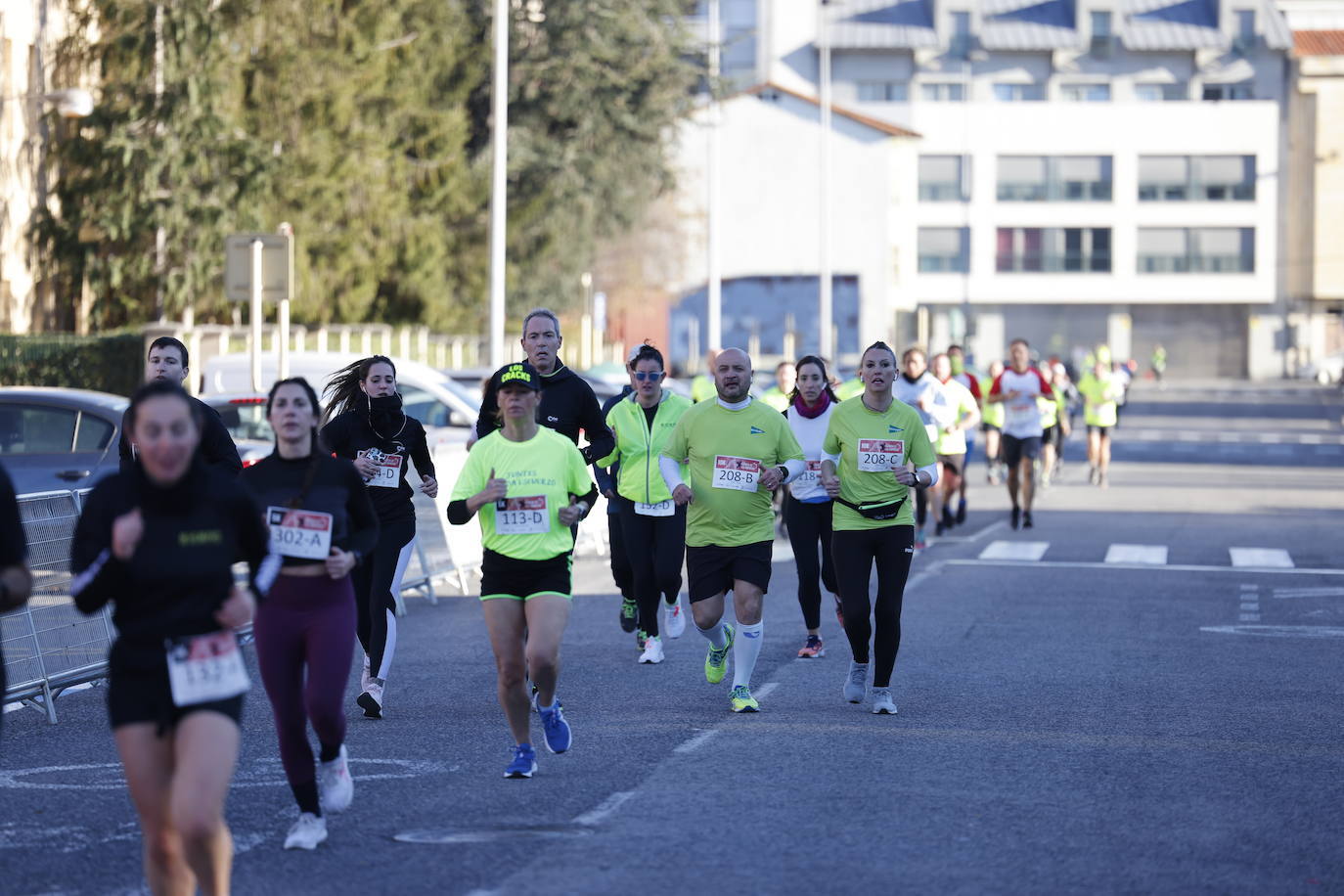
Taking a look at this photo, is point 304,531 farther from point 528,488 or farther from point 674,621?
point 674,621

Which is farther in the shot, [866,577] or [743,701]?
[866,577]

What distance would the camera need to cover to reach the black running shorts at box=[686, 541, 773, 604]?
10.2 m

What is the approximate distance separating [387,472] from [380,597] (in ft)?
1.97

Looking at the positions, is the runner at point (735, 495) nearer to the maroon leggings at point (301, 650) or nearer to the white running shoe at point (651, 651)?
the white running shoe at point (651, 651)

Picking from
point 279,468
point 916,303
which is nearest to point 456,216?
point 279,468

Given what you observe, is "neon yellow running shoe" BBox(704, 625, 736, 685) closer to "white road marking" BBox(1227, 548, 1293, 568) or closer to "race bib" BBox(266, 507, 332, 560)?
"race bib" BBox(266, 507, 332, 560)

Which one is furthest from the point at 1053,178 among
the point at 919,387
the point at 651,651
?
the point at 651,651

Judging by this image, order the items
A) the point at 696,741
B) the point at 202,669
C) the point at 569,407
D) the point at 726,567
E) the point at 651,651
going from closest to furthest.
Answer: the point at 202,669
the point at 696,741
the point at 726,567
the point at 569,407
the point at 651,651

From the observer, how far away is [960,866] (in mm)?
6684

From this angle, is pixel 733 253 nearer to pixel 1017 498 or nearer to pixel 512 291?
pixel 512 291

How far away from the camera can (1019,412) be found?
71.2 feet

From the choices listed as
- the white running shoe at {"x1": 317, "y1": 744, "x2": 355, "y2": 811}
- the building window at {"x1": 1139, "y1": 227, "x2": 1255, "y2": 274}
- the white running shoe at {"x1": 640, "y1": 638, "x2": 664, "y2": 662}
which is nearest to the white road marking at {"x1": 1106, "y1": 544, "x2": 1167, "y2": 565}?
the white running shoe at {"x1": 640, "y1": 638, "x2": 664, "y2": 662}

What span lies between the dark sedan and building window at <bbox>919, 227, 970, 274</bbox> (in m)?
81.7

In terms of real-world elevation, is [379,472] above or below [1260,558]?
above
